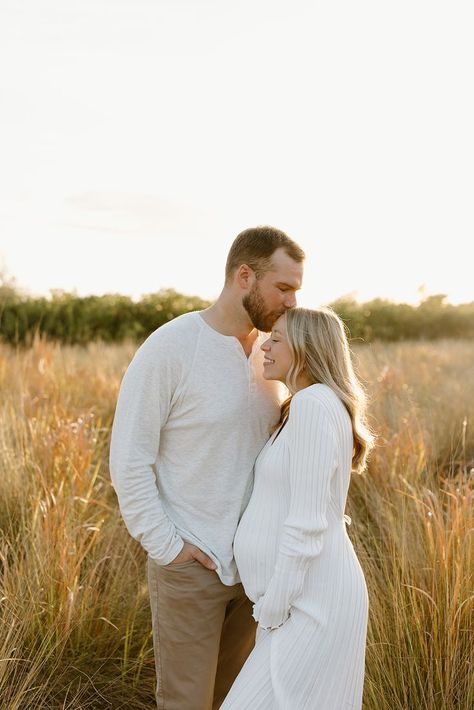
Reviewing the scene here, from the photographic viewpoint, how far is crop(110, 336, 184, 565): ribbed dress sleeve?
9.07 ft

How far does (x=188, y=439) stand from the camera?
2.87 m

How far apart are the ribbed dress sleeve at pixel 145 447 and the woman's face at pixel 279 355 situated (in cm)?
39

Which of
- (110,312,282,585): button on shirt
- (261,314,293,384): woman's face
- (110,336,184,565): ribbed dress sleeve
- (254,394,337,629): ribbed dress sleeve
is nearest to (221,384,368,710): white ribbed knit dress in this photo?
(254,394,337,629): ribbed dress sleeve

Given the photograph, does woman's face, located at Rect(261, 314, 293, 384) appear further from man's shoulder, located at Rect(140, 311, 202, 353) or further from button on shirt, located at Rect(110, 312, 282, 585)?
man's shoulder, located at Rect(140, 311, 202, 353)

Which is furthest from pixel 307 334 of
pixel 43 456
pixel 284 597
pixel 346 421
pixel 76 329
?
pixel 76 329

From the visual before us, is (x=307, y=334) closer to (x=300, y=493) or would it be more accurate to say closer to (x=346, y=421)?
(x=346, y=421)

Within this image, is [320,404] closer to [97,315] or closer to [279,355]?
[279,355]

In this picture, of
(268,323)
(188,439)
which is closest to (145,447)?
(188,439)

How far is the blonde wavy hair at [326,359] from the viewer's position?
256cm

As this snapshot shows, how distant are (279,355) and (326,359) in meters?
0.21

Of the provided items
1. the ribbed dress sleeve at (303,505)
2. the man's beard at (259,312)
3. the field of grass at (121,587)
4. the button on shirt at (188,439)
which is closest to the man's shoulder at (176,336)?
the button on shirt at (188,439)

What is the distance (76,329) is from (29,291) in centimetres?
220

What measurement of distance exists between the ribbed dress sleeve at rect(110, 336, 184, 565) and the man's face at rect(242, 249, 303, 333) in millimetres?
411

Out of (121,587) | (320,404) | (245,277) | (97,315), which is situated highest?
(245,277)
